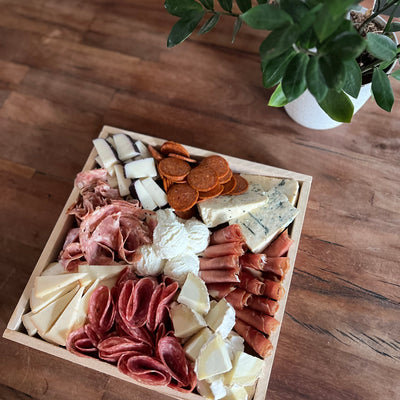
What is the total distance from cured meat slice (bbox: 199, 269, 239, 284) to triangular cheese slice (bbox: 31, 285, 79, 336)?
30 cm

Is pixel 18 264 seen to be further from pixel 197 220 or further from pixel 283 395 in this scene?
pixel 283 395

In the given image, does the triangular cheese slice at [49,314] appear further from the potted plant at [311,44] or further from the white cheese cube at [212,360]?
the potted plant at [311,44]

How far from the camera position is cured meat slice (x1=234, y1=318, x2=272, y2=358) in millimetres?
800

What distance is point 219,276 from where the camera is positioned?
871mm

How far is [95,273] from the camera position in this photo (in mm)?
845

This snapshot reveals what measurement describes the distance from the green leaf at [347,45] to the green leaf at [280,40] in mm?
57

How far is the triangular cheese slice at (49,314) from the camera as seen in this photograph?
810 mm

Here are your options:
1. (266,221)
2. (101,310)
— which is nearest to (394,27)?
(266,221)

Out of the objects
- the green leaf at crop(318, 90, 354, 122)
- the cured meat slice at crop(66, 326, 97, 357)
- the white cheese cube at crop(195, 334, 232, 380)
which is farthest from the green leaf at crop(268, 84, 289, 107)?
the cured meat slice at crop(66, 326, 97, 357)

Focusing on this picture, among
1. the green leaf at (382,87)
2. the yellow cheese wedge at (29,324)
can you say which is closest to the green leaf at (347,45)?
the green leaf at (382,87)

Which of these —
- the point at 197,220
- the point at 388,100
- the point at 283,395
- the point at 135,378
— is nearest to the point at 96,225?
the point at 197,220

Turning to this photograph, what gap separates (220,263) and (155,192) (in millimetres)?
245

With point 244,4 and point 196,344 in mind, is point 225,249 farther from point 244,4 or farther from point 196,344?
point 244,4

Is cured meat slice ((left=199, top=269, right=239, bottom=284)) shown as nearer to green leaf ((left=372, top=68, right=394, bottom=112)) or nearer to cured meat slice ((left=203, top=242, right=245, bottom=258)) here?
cured meat slice ((left=203, top=242, right=245, bottom=258))
